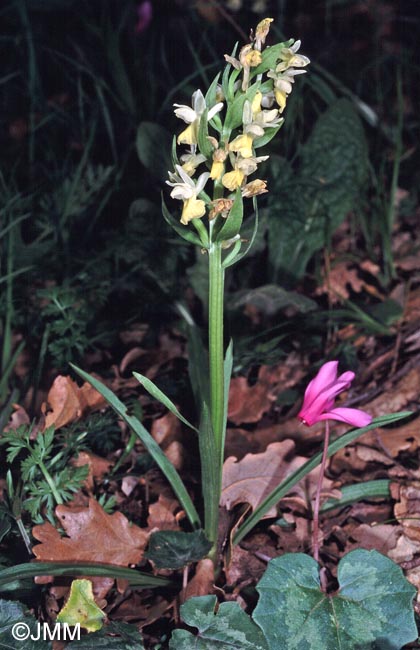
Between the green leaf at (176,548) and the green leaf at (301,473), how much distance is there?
0.10 metres

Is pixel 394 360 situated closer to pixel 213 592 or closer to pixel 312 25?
pixel 213 592

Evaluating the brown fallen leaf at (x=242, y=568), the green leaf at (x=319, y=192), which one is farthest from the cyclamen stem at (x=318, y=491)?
the green leaf at (x=319, y=192)

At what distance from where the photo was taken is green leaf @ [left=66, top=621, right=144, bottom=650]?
1343mm

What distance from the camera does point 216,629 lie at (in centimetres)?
136

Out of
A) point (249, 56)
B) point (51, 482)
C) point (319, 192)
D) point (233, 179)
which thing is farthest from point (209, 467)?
point (319, 192)

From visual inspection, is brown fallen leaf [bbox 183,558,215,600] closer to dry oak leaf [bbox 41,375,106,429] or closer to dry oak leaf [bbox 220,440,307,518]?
dry oak leaf [bbox 220,440,307,518]

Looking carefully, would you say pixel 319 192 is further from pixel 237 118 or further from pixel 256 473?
pixel 237 118

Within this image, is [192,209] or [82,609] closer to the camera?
[192,209]

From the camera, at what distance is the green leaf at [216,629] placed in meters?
1.33

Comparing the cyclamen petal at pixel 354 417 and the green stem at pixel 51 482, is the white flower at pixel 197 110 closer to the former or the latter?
the cyclamen petal at pixel 354 417

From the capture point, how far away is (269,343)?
2.20 metres

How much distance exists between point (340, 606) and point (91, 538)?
557 mm

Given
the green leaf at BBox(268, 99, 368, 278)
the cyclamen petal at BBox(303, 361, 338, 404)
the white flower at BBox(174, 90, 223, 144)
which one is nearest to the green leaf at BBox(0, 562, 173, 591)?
the cyclamen petal at BBox(303, 361, 338, 404)

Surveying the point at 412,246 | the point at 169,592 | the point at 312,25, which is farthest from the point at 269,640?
the point at 312,25
